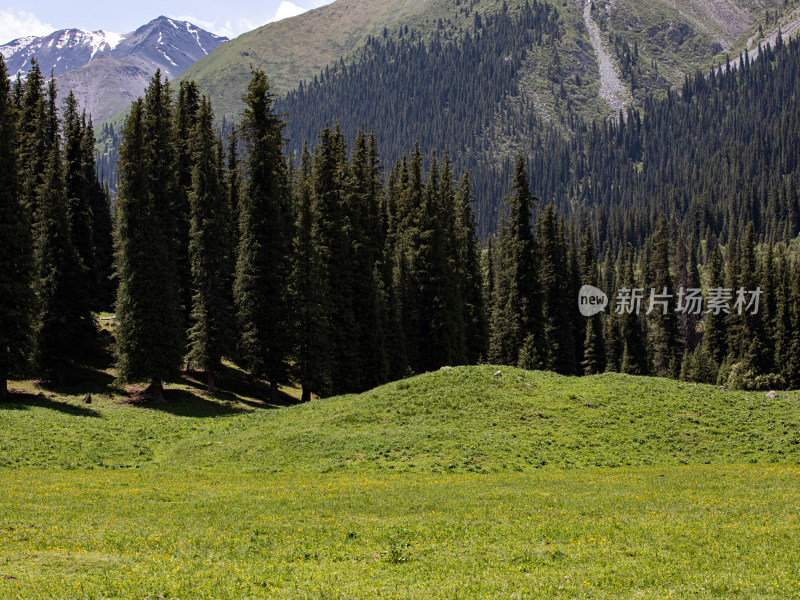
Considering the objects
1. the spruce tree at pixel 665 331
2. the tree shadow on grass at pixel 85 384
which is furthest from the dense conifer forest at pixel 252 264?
the spruce tree at pixel 665 331

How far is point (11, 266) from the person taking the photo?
41.6 metres

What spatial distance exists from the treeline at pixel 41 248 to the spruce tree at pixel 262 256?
11.6m

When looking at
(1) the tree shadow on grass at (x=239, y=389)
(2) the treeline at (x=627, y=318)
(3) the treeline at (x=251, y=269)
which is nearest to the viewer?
(3) the treeline at (x=251, y=269)

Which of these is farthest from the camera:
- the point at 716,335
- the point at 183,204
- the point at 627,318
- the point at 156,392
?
the point at 716,335

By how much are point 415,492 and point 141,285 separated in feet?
98.4

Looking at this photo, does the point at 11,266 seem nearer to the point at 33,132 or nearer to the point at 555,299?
the point at 33,132

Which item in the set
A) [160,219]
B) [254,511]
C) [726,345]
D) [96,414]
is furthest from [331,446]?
[726,345]

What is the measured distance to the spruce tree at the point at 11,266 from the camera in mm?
40719

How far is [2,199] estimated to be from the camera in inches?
1647

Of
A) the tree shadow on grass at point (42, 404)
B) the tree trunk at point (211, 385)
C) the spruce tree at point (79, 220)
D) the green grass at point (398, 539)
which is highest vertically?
the spruce tree at point (79, 220)

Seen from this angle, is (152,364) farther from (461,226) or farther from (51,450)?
(461,226)

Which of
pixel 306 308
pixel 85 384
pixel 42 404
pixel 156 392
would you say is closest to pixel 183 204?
pixel 306 308

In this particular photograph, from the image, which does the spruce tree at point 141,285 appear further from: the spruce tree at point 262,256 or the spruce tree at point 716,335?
the spruce tree at point 716,335

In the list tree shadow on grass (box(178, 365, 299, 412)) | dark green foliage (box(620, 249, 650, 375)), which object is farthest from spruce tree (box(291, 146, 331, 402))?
dark green foliage (box(620, 249, 650, 375))
